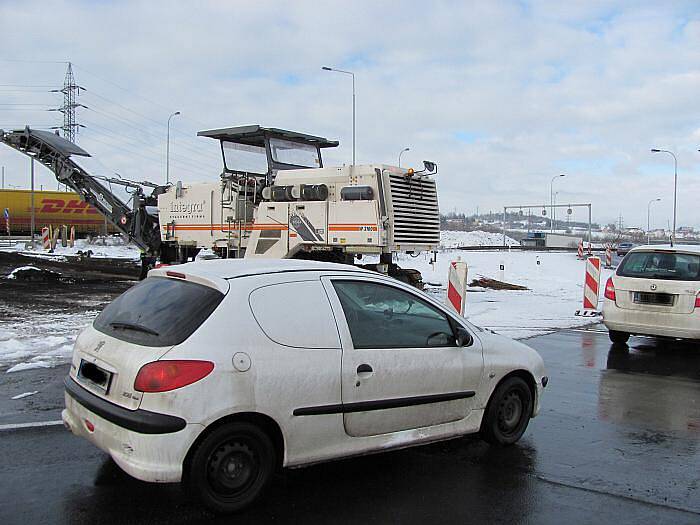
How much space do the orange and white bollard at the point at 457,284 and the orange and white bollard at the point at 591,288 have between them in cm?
374

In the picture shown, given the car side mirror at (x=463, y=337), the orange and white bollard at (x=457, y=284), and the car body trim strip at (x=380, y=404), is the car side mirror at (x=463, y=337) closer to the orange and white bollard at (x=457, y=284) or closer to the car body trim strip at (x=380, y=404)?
the car body trim strip at (x=380, y=404)

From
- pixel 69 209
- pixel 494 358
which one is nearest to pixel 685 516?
pixel 494 358

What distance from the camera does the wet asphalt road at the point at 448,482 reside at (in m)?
4.23

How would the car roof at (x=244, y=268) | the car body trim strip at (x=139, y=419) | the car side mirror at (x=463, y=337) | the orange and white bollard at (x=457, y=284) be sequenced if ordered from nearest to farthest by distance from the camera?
the car body trim strip at (x=139, y=419)
the car roof at (x=244, y=268)
the car side mirror at (x=463, y=337)
the orange and white bollard at (x=457, y=284)

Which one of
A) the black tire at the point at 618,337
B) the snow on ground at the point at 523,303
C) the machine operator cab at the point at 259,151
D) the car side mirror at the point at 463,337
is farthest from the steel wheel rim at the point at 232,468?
the machine operator cab at the point at 259,151

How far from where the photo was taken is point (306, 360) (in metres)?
4.48

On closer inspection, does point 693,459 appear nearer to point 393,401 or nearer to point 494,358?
point 494,358

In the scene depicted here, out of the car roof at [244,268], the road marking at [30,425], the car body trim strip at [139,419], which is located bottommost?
the road marking at [30,425]

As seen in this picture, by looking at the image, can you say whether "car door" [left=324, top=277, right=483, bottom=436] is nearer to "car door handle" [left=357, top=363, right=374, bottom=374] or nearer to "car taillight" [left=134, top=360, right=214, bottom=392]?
"car door handle" [left=357, top=363, right=374, bottom=374]

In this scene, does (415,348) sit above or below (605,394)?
above

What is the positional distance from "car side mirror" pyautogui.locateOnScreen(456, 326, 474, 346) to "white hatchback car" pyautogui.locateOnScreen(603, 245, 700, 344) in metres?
5.97

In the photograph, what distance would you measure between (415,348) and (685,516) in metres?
2.07

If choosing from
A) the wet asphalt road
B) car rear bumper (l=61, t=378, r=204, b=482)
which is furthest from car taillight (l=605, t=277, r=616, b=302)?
car rear bumper (l=61, t=378, r=204, b=482)

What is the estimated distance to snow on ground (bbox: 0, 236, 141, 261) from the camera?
33994 millimetres
